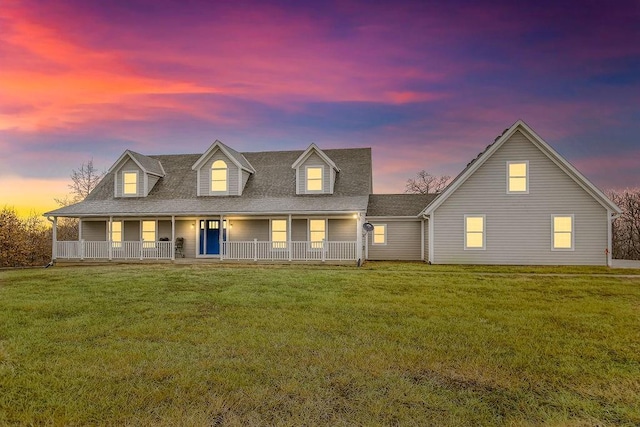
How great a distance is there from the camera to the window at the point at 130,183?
26109mm

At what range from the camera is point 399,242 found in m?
24.6

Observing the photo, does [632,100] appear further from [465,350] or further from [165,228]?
[165,228]

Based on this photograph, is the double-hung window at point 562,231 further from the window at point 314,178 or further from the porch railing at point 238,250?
the window at point 314,178

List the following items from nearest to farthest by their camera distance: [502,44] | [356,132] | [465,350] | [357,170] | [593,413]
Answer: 1. [593,413]
2. [465,350]
3. [502,44]
4. [357,170]
5. [356,132]

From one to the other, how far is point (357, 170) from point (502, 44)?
1064 centimetres

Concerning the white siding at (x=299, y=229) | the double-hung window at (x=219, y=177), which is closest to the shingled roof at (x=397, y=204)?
the white siding at (x=299, y=229)

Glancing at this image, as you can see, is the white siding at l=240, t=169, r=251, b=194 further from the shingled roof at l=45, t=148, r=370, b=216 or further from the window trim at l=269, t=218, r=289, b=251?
the window trim at l=269, t=218, r=289, b=251

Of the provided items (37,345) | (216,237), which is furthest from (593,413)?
(216,237)

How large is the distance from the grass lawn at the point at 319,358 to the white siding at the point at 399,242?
11991 millimetres

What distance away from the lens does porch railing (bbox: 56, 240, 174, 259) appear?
23422 mm

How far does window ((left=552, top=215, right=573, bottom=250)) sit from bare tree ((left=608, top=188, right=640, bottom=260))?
26047 mm

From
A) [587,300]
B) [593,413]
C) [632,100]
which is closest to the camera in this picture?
[593,413]

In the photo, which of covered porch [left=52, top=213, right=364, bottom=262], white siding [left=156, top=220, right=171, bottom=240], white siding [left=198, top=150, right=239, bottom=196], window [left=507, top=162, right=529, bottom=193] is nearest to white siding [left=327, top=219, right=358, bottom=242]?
covered porch [left=52, top=213, right=364, bottom=262]

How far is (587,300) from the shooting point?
37.2ft
